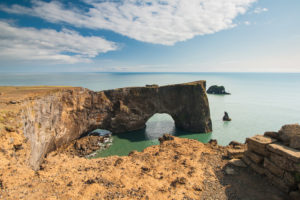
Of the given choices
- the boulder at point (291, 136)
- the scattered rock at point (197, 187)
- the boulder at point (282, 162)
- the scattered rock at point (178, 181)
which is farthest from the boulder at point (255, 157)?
the scattered rock at point (178, 181)

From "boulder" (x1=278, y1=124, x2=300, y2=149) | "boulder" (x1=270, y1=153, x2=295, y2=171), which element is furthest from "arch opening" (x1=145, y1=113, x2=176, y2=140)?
"boulder" (x1=278, y1=124, x2=300, y2=149)

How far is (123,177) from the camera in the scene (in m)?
11.0

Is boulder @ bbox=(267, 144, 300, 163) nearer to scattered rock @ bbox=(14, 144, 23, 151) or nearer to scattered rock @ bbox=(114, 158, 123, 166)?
scattered rock @ bbox=(114, 158, 123, 166)

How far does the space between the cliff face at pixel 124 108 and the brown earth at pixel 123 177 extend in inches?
379

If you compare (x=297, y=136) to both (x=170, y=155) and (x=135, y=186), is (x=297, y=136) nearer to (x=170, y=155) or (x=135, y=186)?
(x=170, y=155)

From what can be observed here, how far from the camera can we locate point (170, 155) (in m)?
14.7

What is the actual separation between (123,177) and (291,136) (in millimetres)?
13372

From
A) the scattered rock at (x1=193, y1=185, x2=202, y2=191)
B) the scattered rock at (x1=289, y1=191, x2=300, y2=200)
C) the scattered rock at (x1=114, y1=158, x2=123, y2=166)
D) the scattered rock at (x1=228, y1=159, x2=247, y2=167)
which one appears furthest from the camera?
the scattered rock at (x1=114, y1=158, x2=123, y2=166)

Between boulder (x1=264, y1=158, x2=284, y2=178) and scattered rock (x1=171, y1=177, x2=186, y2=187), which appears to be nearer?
boulder (x1=264, y1=158, x2=284, y2=178)

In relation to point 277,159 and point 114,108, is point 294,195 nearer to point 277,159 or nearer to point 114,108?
point 277,159

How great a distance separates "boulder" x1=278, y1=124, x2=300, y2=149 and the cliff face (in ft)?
64.2

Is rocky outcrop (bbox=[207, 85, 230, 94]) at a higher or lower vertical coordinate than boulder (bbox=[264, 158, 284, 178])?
higher

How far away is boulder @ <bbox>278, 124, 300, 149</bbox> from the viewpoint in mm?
9541

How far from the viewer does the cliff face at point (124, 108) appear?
23708 mm
